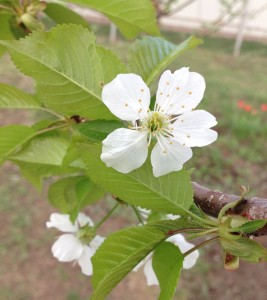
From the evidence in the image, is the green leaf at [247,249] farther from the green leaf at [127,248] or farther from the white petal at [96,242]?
the white petal at [96,242]

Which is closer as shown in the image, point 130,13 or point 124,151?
point 124,151

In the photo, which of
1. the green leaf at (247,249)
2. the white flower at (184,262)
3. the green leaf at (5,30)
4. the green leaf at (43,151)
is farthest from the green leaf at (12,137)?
the green leaf at (247,249)

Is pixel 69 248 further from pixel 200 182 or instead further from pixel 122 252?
pixel 200 182

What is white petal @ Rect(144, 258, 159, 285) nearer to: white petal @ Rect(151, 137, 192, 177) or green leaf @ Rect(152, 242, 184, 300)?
green leaf @ Rect(152, 242, 184, 300)

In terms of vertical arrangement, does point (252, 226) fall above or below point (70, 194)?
above

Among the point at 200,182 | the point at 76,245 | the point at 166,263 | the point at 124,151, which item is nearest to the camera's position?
the point at 124,151

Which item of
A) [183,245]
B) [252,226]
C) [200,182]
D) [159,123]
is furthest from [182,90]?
[200,182]

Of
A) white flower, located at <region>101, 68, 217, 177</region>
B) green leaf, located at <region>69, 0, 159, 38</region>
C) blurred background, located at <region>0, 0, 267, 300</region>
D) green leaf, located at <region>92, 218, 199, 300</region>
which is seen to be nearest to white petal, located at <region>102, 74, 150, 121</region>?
white flower, located at <region>101, 68, 217, 177</region>
